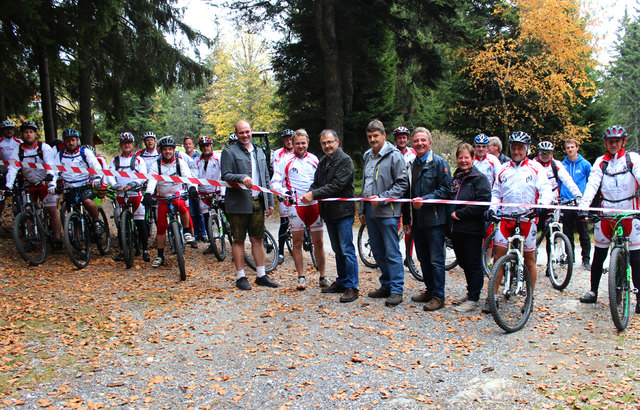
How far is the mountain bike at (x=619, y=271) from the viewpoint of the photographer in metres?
5.26

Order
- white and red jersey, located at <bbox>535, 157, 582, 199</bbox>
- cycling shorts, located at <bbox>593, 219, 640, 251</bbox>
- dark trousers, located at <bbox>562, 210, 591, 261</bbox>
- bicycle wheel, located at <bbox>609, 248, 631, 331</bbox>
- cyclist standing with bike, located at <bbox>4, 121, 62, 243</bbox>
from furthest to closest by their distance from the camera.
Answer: dark trousers, located at <bbox>562, 210, 591, 261</bbox>
cyclist standing with bike, located at <bbox>4, 121, 62, 243</bbox>
white and red jersey, located at <bbox>535, 157, 582, 199</bbox>
cycling shorts, located at <bbox>593, 219, 640, 251</bbox>
bicycle wheel, located at <bbox>609, 248, 631, 331</bbox>

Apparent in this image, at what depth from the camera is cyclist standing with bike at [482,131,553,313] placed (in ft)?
19.5

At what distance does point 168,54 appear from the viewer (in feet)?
49.5

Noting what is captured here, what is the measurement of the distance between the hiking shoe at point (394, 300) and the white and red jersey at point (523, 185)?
62.6 inches

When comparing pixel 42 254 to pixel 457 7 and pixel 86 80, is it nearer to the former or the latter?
pixel 86 80

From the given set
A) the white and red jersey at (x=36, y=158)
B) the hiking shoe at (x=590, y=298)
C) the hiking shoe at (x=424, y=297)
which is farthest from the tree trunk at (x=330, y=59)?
the hiking shoe at (x=590, y=298)

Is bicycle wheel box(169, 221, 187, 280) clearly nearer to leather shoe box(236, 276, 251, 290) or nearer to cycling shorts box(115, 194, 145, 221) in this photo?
leather shoe box(236, 276, 251, 290)

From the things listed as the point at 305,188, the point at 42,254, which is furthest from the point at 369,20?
the point at 42,254

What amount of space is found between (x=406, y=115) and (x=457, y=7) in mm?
12120

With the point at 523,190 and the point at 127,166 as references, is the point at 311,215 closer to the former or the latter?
the point at 523,190

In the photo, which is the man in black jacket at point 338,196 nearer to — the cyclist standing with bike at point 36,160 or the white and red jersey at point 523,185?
the white and red jersey at point 523,185

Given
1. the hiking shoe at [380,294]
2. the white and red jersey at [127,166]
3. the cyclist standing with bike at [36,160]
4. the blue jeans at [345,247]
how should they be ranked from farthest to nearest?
1. the white and red jersey at [127,166]
2. the cyclist standing with bike at [36,160]
3. the hiking shoe at [380,294]
4. the blue jeans at [345,247]

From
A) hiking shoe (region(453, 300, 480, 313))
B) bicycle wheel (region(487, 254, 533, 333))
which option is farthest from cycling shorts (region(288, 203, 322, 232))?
bicycle wheel (region(487, 254, 533, 333))

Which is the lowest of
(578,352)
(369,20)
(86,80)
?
(578,352)
